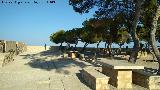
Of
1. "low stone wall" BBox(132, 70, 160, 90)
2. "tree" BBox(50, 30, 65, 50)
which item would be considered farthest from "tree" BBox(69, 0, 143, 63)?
"tree" BBox(50, 30, 65, 50)

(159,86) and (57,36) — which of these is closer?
(159,86)

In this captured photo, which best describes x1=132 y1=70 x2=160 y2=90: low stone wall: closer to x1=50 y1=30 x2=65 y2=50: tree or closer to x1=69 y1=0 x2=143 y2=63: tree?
x1=69 y1=0 x2=143 y2=63: tree

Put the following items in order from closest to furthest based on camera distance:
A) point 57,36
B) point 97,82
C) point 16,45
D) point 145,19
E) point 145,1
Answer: point 97,82, point 145,1, point 145,19, point 16,45, point 57,36

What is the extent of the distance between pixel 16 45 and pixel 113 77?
3002 cm

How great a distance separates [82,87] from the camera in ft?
43.9

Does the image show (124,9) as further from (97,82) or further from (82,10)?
(97,82)

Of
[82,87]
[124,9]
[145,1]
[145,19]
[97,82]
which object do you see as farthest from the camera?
Result: [145,19]

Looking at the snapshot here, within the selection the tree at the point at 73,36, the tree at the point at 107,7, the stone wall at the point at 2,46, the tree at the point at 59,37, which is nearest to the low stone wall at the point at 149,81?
the tree at the point at 107,7

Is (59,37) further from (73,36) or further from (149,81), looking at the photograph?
(149,81)

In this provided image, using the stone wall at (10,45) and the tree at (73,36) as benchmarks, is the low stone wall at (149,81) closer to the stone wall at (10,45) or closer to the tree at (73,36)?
the stone wall at (10,45)

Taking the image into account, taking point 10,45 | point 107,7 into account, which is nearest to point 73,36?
point 10,45

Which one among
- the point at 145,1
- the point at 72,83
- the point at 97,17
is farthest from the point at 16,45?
the point at 72,83

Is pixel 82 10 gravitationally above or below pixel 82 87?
above

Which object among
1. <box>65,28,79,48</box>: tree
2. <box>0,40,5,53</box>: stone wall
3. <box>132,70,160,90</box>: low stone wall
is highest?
Result: <box>65,28,79,48</box>: tree
